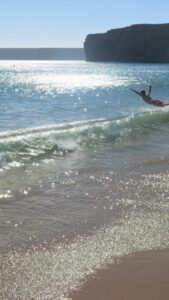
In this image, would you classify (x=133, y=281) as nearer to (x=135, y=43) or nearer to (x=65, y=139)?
(x=65, y=139)

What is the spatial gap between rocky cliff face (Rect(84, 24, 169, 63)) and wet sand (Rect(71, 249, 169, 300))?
161310 millimetres

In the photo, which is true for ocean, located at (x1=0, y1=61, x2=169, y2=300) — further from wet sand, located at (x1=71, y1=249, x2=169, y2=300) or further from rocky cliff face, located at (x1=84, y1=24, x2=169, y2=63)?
rocky cliff face, located at (x1=84, y1=24, x2=169, y2=63)

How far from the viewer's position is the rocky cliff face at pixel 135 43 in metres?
165

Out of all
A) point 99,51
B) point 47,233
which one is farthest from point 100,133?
point 99,51

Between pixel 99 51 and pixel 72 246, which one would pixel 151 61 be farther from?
pixel 72 246

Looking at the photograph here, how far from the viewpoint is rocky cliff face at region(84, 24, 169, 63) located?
540 ft

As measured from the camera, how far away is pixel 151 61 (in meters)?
177

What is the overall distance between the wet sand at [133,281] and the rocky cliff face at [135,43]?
161310mm

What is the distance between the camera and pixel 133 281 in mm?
6695

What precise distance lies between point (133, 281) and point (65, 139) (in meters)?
13.3

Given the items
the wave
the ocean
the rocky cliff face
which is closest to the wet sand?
the ocean

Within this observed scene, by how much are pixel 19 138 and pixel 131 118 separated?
368 inches

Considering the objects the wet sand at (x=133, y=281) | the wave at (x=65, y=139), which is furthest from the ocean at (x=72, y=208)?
the wet sand at (x=133, y=281)

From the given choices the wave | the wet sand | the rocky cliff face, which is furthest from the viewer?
the rocky cliff face
